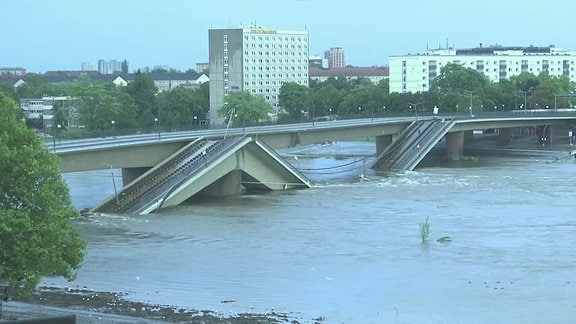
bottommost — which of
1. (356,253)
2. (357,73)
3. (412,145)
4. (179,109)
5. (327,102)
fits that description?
(356,253)

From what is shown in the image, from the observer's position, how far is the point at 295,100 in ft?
351

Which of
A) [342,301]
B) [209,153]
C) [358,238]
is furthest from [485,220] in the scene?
[342,301]

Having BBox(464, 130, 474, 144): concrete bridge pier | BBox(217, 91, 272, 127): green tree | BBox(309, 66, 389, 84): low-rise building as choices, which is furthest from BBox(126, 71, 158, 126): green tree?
BBox(309, 66, 389, 84): low-rise building

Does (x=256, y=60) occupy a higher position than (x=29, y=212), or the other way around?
(x=256, y=60)

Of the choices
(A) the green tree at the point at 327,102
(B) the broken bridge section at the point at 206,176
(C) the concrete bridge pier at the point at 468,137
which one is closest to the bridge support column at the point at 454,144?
(C) the concrete bridge pier at the point at 468,137

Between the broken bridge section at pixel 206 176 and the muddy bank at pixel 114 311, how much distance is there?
17.2 m

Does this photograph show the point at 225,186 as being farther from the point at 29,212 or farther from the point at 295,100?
the point at 295,100

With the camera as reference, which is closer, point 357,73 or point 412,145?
point 412,145

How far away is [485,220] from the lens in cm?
3697

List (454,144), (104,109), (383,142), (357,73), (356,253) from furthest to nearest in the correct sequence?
(357,73) → (104,109) → (454,144) → (383,142) → (356,253)

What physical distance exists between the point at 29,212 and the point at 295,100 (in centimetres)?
8950

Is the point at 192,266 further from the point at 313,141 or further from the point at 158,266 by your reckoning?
the point at 313,141

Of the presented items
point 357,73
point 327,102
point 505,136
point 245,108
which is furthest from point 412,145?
point 357,73

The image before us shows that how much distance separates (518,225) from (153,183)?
14.2 m
